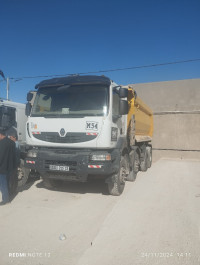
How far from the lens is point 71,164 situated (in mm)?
4957

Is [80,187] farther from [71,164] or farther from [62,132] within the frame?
[62,132]

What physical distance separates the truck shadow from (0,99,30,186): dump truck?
0.59 metres

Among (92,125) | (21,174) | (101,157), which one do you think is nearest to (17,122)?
(21,174)

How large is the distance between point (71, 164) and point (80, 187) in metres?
1.58

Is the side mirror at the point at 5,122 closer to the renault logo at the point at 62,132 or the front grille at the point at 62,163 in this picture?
the front grille at the point at 62,163

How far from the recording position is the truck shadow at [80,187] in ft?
19.4

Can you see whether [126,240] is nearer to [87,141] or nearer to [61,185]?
[87,141]

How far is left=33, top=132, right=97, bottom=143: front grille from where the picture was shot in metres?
4.92

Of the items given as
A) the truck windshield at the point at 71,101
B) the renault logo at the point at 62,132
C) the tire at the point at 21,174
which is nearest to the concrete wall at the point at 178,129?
the truck windshield at the point at 71,101

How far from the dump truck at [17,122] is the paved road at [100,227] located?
1.60 feet

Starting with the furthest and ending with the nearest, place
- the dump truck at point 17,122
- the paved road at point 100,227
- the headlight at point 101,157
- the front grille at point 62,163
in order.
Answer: the dump truck at point 17,122, the front grille at point 62,163, the headlight at point 101,157, the paved road at point 100,227

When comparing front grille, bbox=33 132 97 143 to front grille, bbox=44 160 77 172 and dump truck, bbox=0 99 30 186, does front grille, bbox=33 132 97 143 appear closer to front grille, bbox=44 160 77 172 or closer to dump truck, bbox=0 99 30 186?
front grille, bbox=44 160 77 172

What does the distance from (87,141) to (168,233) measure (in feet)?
8.01

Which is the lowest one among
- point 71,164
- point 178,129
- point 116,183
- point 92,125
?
point 116,183
